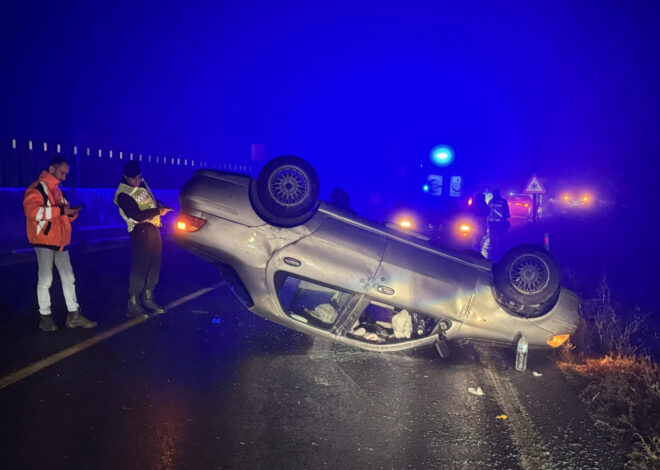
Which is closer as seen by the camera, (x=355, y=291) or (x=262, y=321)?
(x=355, y=291)

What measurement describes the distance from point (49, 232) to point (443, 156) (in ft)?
41.1

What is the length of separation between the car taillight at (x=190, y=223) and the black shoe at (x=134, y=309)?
71.1 inches

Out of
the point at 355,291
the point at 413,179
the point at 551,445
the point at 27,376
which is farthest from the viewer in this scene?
the point at 413,179

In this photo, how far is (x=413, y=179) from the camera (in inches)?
611

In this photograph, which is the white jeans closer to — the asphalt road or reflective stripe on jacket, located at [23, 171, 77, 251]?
reflective stripe on jacket, located at [23, 171, 77, 251]

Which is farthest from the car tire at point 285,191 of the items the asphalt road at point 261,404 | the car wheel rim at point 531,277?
the car wheel rim at point 531,277

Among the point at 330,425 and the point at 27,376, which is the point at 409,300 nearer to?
the point at 330,425

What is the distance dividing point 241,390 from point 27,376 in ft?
5.73

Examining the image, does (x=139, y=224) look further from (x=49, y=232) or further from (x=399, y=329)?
(x=399, y=329)

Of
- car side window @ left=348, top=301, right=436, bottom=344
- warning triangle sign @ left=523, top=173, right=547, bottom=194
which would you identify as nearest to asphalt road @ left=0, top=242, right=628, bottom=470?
car side window @ left=348, top=301, right=436, bottom=344

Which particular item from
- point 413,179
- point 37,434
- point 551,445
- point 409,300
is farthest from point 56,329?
point 413,179

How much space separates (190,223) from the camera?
14.1ft

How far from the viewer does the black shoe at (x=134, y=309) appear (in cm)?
554

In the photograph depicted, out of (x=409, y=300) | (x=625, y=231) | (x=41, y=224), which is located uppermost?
(x=41, y=224)
